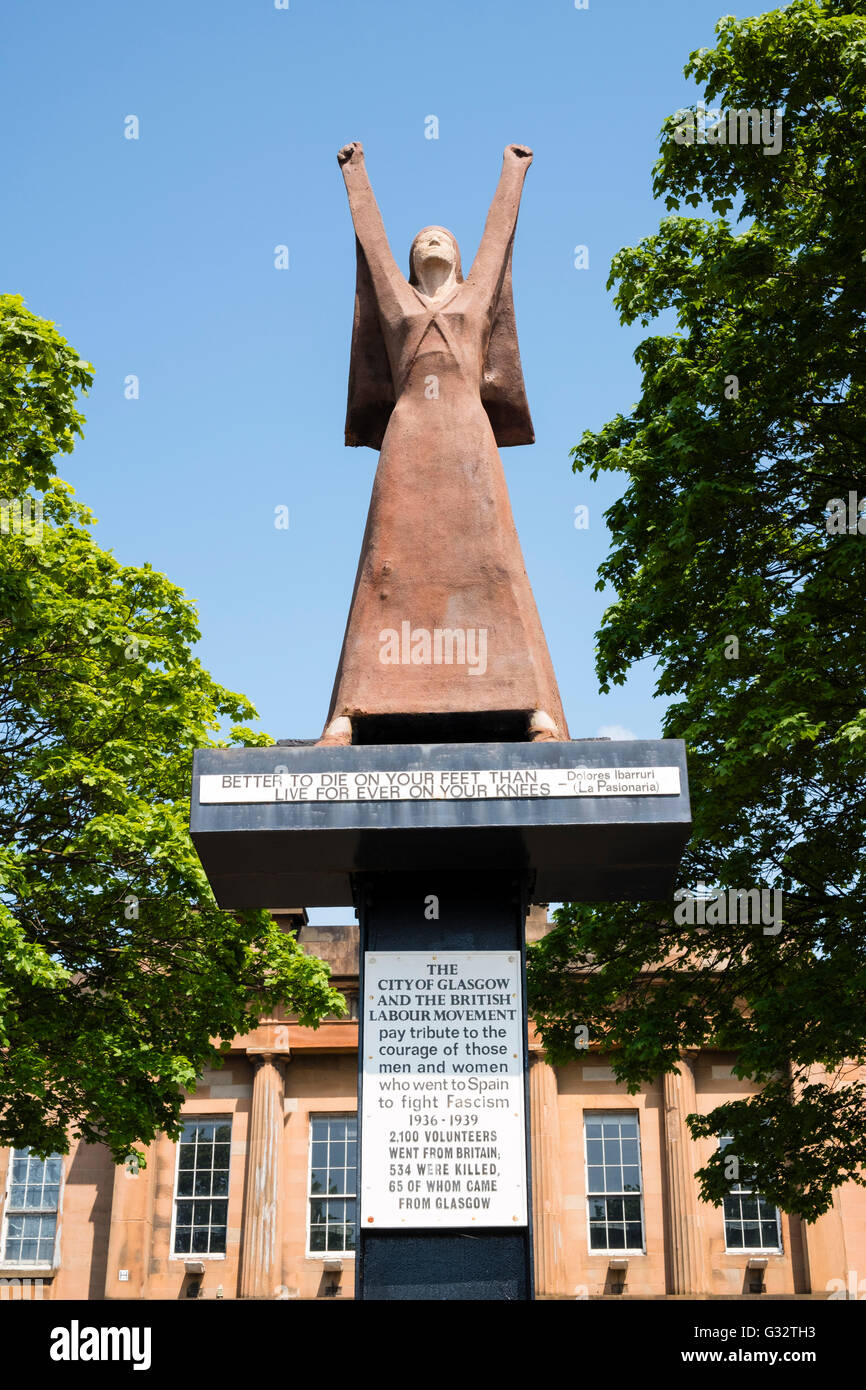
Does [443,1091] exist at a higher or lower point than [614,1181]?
lower

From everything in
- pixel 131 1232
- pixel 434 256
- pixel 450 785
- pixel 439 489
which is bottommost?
pixel 131 1232

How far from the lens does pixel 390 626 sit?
8641 millimetres

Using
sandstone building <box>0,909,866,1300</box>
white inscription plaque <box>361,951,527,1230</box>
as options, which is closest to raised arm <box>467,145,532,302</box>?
white inscription plaque <box>361,951,527,1230</box>

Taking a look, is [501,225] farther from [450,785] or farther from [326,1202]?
[326,1202]

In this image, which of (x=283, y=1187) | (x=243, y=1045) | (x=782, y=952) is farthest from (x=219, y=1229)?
(x=782, y=952)

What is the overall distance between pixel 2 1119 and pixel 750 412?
41.8 feet

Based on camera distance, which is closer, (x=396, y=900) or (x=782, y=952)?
(x=396, y=900)

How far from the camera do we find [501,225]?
957 centimetres

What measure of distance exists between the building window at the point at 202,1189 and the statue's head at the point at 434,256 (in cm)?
2373

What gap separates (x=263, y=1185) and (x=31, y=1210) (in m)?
5.05

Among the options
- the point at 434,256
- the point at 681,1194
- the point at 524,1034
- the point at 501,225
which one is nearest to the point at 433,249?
the point at 434,256

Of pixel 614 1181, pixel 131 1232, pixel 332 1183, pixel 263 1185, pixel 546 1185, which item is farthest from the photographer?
pixel 332 1183
